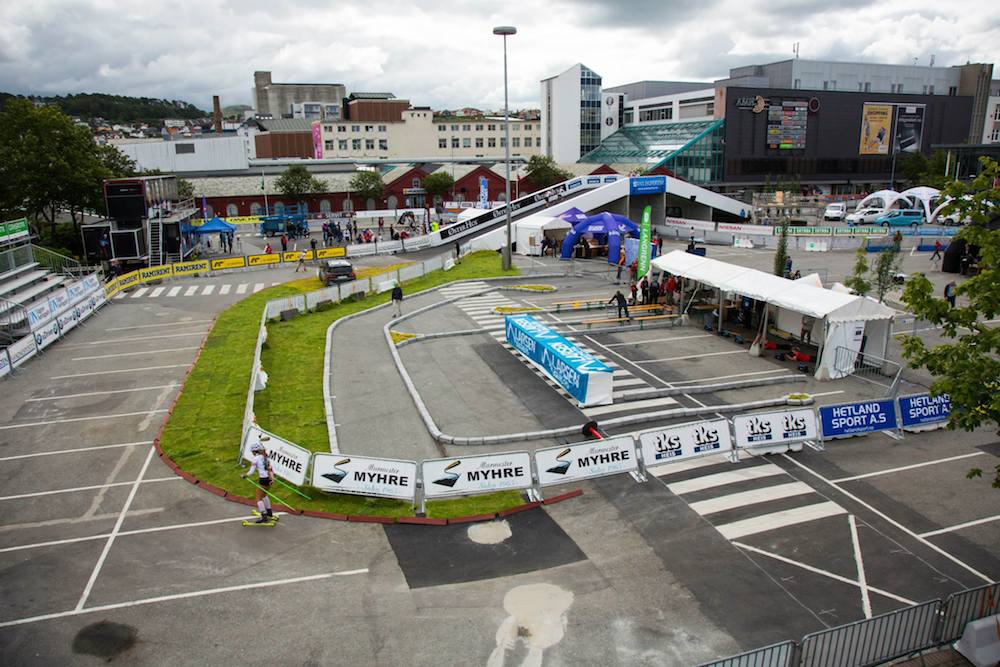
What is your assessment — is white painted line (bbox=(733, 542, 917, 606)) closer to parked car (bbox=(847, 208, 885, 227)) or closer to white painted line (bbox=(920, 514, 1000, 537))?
white painted line (bbox=(920, 514, 1000, 537))

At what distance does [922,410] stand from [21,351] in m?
30.0

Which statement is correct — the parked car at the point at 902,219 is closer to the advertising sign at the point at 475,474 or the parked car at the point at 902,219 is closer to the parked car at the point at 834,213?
the parked car at the point at 834,213

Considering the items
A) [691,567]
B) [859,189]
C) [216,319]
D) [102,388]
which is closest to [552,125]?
[859,189]

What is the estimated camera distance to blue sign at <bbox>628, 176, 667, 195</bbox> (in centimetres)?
5656

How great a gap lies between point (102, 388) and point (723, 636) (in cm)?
2112

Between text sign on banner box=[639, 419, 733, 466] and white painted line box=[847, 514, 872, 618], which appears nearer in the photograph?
white painted line box=[847, 514, 872, 618]

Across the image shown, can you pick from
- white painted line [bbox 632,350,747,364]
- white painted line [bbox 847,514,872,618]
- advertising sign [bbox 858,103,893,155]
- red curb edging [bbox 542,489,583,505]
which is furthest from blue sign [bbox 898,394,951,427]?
advertising sign [bbox 858,103,893,155]

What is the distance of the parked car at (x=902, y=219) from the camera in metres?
59.8

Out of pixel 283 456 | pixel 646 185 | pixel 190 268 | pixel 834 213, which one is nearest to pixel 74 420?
pixel 283 456

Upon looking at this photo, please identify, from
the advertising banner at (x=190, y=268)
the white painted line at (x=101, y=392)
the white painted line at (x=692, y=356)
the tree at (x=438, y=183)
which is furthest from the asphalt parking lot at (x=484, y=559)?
the tree at (x=438, y=183)

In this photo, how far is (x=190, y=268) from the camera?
44156 mm

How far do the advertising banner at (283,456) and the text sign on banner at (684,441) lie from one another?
7.69m

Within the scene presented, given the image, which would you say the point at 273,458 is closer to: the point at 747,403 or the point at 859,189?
the point at 747,403

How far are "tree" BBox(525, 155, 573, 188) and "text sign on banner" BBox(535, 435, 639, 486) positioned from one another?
65.0 m
